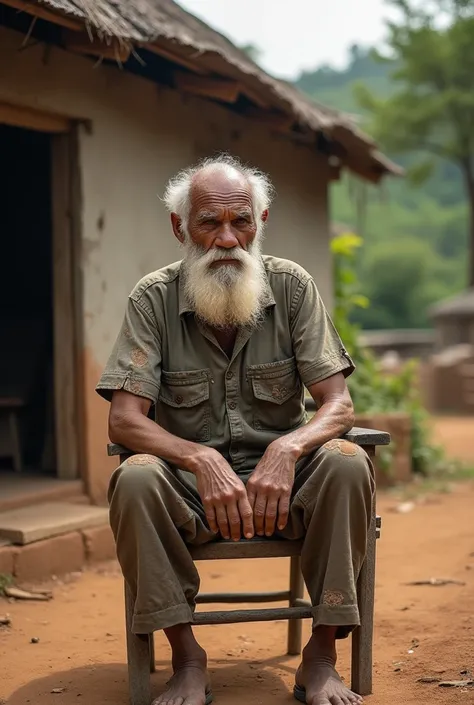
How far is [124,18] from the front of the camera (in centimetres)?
561

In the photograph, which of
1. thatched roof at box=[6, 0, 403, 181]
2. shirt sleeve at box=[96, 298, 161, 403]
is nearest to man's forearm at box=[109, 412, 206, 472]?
shirt sleeve at box=[96, 298, 161, 403]

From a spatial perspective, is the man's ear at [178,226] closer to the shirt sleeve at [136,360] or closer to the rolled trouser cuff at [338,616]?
the shirt sleeve at [136,360]

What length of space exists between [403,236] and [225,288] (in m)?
53.6

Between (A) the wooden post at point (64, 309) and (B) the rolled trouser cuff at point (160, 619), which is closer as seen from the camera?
(B) the rolled trouser cuff at point (160, 619)

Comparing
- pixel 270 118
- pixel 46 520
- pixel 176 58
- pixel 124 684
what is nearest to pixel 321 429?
pixel 124 684

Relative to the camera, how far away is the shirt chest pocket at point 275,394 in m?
3.58

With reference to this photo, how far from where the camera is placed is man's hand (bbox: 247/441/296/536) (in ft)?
10.7

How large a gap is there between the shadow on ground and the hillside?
107 feet

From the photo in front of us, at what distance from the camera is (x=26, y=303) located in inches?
340

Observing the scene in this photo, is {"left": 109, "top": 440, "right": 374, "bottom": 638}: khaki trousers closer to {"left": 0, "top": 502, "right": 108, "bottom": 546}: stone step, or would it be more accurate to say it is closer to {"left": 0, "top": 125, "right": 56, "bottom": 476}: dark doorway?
{"left": 0, "top": 502, "right": 108, "bottom": 546}: stone step

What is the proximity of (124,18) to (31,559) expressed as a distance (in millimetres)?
2946

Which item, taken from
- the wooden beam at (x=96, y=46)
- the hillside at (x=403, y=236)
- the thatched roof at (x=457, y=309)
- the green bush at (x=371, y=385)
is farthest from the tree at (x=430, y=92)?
the wooden beam at (x=96, y=46)

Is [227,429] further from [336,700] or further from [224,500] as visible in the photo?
[336,700]

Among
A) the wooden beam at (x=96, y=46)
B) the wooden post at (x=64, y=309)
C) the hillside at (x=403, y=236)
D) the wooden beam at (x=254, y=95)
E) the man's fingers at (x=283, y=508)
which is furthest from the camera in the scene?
the hillside at (x=403, y=236)
